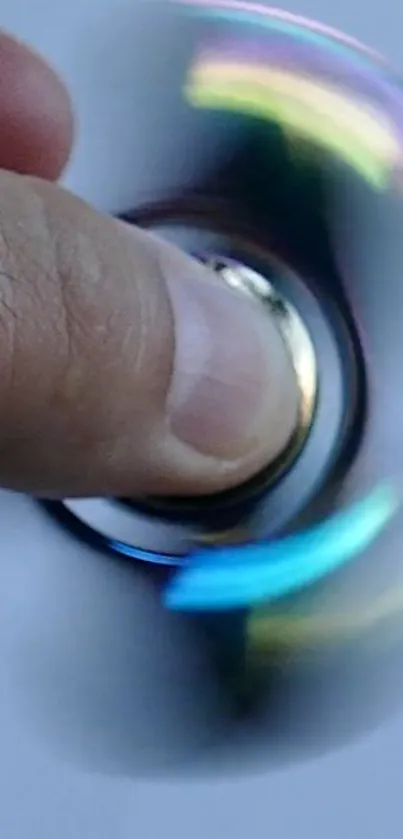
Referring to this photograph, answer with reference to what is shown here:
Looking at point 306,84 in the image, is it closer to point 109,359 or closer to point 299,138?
point 299,138

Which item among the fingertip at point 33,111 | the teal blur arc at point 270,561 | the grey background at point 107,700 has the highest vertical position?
the fingertip at point 33,111

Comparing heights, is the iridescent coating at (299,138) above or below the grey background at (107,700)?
above

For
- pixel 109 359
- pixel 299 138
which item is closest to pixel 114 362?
pixel 109 359

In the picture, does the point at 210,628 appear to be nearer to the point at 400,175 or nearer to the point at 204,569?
the point at 204,569

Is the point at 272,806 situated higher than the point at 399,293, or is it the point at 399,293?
the point at 399,293

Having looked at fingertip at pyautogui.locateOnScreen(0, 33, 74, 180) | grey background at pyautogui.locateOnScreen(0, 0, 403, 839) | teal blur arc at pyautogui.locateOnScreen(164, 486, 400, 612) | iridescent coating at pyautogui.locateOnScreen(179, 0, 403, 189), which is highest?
iridescent coating at pyautogui.locateOnScreen(179, 0, 403, 189)

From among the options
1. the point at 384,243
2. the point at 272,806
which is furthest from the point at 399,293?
the point at 272,806
